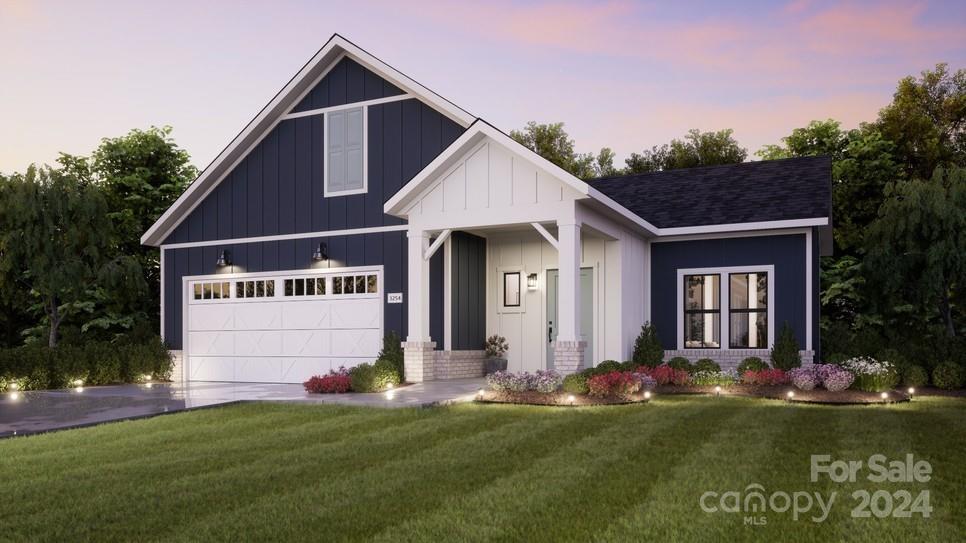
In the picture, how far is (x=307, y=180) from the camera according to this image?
17.3 meters

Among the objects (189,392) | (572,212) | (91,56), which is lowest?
(189,392)

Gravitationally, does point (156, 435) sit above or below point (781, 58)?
below

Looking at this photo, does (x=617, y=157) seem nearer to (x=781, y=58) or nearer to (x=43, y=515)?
(x=781, y=58)

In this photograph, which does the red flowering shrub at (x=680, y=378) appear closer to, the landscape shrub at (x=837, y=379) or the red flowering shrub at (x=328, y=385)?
the landscape shrub at (x=837, y=379)

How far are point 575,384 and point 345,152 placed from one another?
8.08 meters

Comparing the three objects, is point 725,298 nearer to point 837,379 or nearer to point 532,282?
point 532,282

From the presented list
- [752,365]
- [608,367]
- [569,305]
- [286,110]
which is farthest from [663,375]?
[286,110]

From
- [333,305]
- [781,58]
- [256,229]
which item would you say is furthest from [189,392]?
[781,58]

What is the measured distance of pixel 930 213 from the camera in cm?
1645

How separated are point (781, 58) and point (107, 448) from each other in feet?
62.2

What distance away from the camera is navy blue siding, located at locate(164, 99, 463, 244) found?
1623 centimetres

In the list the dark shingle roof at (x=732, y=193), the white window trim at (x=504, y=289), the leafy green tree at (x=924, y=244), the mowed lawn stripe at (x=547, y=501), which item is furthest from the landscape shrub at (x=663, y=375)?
the leafy green tree at (x=924, y=244)

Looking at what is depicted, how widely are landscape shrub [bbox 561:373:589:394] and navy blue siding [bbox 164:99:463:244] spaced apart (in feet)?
19.9

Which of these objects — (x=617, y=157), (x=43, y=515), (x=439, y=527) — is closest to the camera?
(x=439, y=527)
